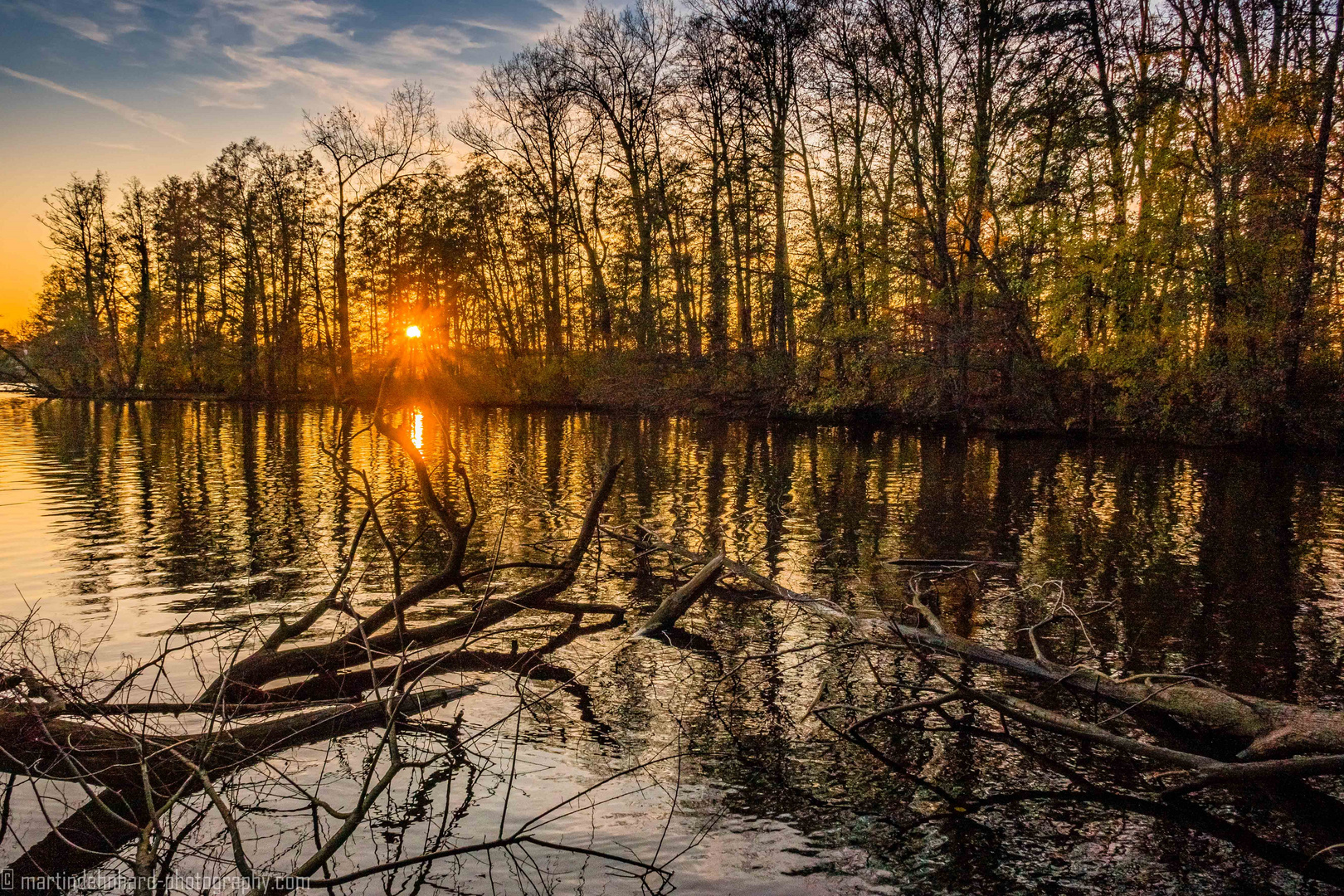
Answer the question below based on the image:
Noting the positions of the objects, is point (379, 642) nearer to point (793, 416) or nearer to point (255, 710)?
point (255, 710)

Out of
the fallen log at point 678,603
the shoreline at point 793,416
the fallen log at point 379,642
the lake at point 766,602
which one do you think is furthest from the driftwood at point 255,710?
the shoreline at point 793,416

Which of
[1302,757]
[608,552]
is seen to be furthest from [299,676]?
[1302,757]

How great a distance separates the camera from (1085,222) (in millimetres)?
29203

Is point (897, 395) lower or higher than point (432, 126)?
lower

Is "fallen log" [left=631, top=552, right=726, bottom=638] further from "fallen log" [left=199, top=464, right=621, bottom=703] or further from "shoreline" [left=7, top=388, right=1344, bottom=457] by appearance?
"shoreline" [left=7, top=388, right=1344, bottom=457]

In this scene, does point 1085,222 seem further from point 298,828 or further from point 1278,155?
point 298,828

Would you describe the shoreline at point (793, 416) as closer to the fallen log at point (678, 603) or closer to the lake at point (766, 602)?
the lake at point (766, 602)

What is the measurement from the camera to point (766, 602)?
10.5 metres

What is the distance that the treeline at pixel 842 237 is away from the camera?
25672mm

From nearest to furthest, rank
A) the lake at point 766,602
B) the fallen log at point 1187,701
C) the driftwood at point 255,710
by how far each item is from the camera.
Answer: the driftwood at point 255,710 < the lake at point 766,602 < the fallen log at point 1187,701

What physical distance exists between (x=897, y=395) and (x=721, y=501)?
21015mm

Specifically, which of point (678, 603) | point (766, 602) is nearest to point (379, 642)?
point (678, 603)

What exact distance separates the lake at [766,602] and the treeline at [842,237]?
13.2ft

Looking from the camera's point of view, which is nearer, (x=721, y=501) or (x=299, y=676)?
(x=299, y=676)
